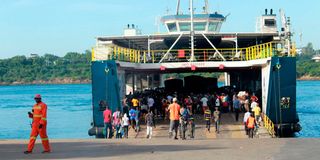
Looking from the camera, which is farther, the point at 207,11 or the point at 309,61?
the point at 309,61

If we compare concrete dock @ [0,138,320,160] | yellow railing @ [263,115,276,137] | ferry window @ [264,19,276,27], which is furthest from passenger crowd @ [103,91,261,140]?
ferry window @ [264,19,276,27]

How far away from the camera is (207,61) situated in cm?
3391

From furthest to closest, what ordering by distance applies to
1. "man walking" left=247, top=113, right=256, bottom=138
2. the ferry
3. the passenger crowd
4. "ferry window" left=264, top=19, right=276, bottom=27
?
"ferry window" left=264, top=19, right=276, bottom=27 → the ferry → "man walking" left=247, top=113, right=256, bottom=138 → the passenger crowd

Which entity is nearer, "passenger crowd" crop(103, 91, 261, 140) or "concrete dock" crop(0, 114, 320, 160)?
"concrete dock" crop(0, 114, 320, 160)

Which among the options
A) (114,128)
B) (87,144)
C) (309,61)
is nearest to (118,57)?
(114,128)

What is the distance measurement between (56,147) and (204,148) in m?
4.15

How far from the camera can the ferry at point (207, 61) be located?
27.9m

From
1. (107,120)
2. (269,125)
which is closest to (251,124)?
(269,125)

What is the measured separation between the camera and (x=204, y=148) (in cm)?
1642

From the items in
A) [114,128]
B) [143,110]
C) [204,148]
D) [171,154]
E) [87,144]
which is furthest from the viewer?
[143,110]

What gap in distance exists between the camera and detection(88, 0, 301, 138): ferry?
91.6ft

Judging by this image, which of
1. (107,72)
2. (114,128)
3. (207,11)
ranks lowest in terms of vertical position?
(114,128)

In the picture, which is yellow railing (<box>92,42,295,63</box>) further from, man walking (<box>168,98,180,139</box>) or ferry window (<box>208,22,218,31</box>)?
man walking (<box>168,98,180,139</box>)

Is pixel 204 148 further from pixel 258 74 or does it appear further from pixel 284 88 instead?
pixel 258 74
